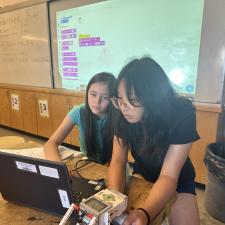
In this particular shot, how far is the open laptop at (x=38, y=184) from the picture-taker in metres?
0.69

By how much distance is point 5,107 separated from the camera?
4113mm

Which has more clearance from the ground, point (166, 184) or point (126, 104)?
point (126, 104)

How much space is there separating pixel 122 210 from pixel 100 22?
7.97 ft

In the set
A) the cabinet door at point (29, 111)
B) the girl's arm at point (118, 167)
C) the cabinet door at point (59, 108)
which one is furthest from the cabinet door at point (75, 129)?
the girl's arm at point (118, 167)

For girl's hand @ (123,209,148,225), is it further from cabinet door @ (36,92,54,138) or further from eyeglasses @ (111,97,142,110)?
cabinet door @ (36,92,54,138)

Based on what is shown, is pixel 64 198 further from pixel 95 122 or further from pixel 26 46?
pixel 26 46

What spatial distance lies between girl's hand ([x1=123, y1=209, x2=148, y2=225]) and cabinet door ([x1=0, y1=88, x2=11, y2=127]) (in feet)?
12.5

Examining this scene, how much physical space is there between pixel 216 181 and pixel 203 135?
1.48ft

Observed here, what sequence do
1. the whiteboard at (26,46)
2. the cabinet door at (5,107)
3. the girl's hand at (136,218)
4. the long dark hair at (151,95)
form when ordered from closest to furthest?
the girl's hand at (136,218) → the long dark hair at (151,95) → the whiteboard at (26,46) → the cabinet door at (5,107)

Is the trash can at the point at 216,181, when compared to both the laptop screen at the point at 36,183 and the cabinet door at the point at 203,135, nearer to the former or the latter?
the cabinet door at the point at 203,135

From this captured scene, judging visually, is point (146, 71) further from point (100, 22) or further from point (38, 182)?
point (100, 22)

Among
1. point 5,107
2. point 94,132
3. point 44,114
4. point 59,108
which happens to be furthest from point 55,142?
point 5,107

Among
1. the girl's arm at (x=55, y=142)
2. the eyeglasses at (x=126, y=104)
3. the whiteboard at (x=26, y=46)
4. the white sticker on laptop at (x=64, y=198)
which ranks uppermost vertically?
the whiteboard at (x=26, y=46)

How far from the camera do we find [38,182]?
743 mm
